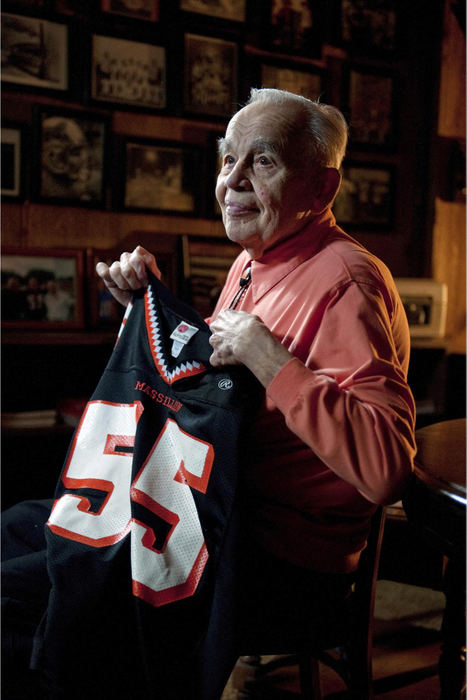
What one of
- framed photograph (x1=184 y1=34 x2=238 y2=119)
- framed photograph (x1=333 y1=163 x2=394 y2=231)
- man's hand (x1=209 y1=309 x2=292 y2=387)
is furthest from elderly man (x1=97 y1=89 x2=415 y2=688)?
framed photograph (x1=333 y1=163 x2=394 y2=231)

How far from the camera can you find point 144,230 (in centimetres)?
323

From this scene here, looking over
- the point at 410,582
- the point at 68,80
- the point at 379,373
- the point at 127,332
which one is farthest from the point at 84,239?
the point at 379,373

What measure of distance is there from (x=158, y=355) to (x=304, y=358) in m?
0.29

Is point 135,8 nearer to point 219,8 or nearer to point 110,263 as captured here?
point 219,8

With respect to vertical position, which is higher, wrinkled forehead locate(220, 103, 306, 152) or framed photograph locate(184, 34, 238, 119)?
framed photograph locate(184, 34, 238, 119)

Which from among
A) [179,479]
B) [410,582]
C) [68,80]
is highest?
[68,80]

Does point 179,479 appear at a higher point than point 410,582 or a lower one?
higher

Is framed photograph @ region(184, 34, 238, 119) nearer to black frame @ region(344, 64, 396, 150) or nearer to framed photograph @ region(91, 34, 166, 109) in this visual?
framed photograph @ region(91, 34, 166, 109)

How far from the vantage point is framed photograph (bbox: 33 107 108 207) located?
2936 millimetres

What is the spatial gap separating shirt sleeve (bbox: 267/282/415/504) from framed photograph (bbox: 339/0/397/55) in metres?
3.05

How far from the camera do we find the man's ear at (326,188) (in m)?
1.34

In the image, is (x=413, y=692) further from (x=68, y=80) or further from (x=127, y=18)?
(x=127, y=18)

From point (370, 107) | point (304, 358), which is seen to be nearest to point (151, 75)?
point (370, 107)

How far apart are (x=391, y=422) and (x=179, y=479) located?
40cm
